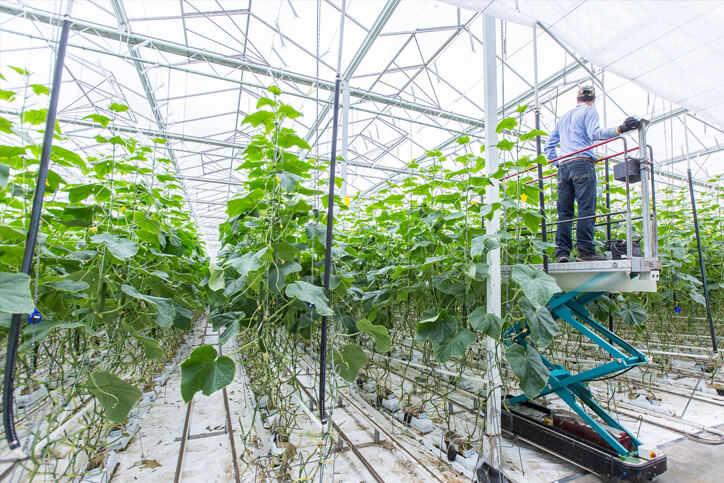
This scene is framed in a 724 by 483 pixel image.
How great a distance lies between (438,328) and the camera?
Result: 153 centimetres

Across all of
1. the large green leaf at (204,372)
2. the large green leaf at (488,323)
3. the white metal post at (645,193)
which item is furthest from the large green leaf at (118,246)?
the white metal post at (645,193)

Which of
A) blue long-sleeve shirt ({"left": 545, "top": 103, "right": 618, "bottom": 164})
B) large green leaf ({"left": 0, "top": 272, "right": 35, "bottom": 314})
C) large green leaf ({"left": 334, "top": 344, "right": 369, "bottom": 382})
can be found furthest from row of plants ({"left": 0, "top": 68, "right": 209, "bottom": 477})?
blue long-sleeve shirt ({"left": 545, "top": 103, "right": 618, "bottom": 164})

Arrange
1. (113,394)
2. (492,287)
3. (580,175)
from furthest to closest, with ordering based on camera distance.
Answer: (580,175) < (492,287) < (113,394)

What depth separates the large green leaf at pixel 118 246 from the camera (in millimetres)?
1060

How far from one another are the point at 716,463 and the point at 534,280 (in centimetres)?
159

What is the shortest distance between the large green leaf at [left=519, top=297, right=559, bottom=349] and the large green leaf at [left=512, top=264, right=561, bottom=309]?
14 centimetres

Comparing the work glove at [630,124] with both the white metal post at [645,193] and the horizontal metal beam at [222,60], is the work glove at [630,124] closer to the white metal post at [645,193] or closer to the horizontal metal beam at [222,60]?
the white metal post at [645,193]

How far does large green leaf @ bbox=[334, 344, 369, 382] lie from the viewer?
1.36 metres

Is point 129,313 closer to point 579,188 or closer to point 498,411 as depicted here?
point 498,411

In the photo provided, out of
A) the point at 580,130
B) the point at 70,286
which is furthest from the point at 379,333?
the point at 580,130

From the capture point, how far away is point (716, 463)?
1823mm

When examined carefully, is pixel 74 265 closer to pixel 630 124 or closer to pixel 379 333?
pixel 379 333

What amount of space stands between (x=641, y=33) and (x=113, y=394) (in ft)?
8.86

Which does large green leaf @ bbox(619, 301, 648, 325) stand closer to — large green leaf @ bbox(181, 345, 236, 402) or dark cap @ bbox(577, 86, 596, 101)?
dark cap @ bbox(577, 86, 596, 101)
